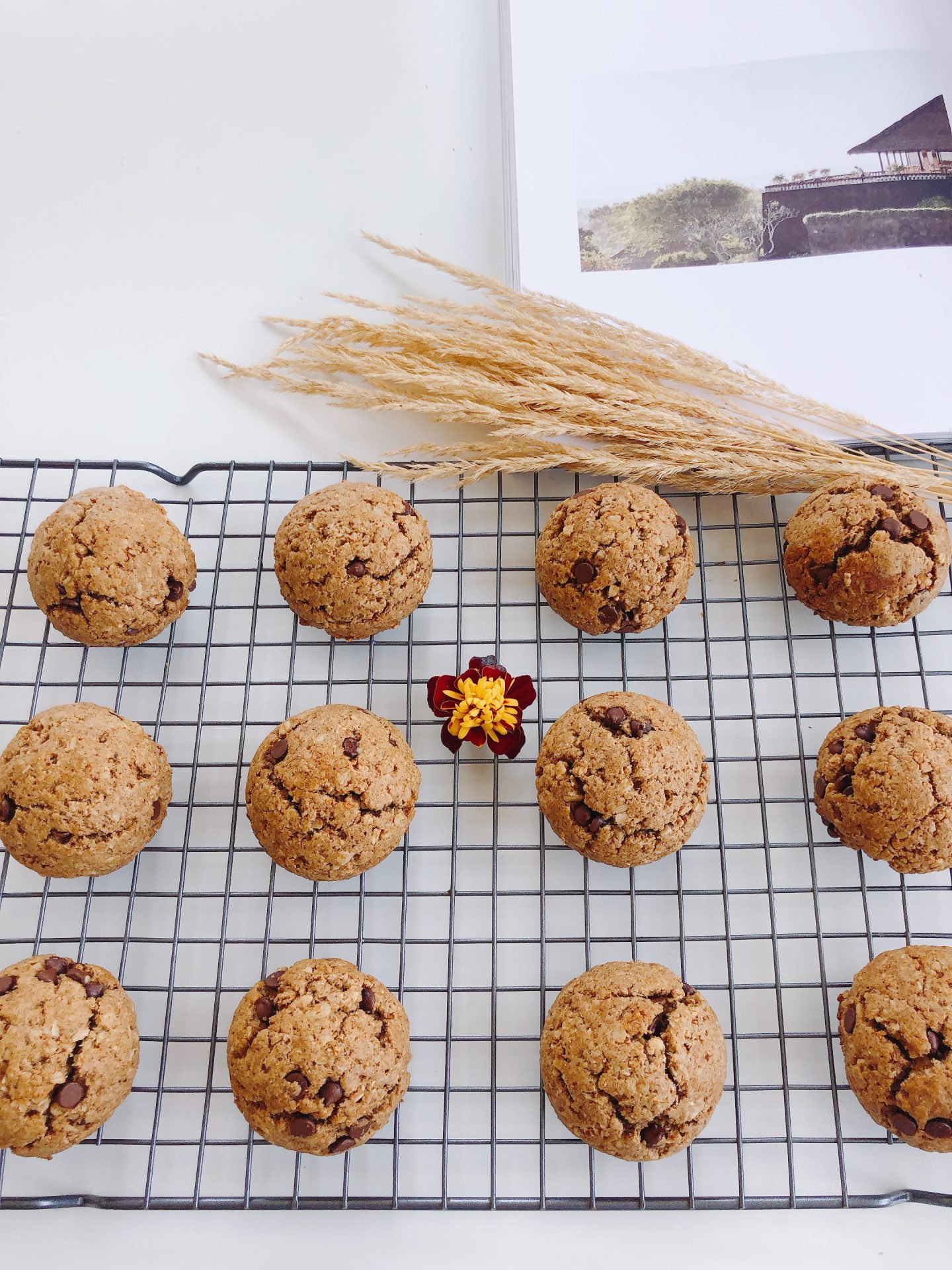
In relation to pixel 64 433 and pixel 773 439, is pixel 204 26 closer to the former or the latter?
pixel 64 433

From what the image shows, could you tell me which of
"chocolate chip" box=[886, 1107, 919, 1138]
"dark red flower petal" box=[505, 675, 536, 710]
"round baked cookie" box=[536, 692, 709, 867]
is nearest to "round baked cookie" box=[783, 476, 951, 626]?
"round baked cookie" box=[536, 692, 709, 867]

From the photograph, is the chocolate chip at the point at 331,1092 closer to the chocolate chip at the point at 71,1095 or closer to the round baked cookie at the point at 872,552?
the chocolate chip at the point at 71,1095

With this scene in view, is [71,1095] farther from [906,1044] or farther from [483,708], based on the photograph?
[906,1044]

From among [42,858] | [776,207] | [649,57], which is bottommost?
[42,858]

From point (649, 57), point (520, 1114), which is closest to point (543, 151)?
point (649, 57)

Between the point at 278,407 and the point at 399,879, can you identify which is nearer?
the point at 399,879

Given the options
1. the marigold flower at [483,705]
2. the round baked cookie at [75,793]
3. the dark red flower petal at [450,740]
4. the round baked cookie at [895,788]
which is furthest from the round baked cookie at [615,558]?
the round baked cookie at [75,793]

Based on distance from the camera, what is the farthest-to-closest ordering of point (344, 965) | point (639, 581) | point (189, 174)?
point (189, 174) → point (639, 581) → point (344, 965)
